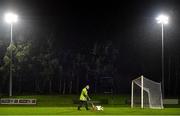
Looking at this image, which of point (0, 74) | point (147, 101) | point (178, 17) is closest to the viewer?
point (147, 101)

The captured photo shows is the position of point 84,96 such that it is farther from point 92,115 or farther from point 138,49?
point 138,49

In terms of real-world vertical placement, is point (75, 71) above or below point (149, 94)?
above

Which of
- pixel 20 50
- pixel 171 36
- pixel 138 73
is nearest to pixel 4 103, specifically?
pixel 20 50

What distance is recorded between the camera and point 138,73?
84.6m

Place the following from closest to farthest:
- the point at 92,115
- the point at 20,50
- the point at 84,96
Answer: the point at 92,115 → the point at 84,96 → the point at 20,50

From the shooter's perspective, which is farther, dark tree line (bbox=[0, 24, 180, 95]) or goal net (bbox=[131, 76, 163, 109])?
dark tree line (bbox=[0, 24, 180, 95])

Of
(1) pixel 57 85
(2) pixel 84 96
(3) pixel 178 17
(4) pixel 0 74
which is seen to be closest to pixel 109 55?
(1) pixel 57 85

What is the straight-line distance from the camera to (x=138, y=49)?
80.2 m

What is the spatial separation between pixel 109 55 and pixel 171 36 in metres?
16.9

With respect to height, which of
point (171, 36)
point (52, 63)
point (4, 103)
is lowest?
point (4, 103)

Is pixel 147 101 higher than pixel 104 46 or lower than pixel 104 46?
lower

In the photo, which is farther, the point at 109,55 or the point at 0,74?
the point at 109,55

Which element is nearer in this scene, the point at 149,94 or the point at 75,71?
the point at 149,94

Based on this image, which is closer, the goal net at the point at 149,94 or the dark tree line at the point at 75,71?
the goal net at the point at 149,94
